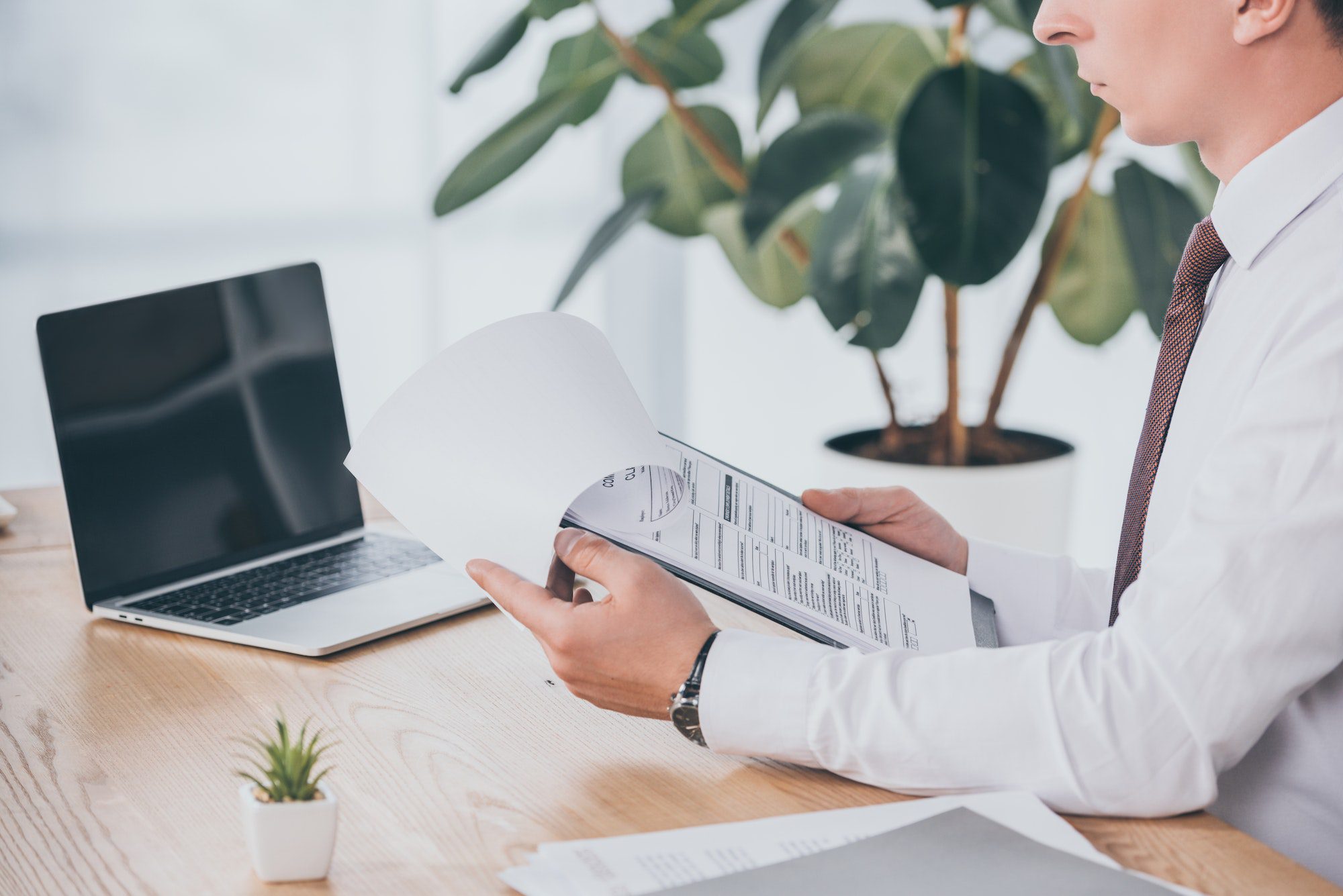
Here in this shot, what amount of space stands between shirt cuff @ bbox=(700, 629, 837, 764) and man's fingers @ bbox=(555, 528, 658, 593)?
71mm

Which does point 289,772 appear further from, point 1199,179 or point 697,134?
point 1199,179

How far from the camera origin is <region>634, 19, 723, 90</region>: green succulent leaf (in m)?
2.26

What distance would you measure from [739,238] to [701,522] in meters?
1.62

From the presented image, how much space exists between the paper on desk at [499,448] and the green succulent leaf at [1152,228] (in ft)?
4.66

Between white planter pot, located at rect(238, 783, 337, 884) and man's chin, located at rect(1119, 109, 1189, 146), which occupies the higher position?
man's chin, located at rect(1119, 109, 1189, 146)

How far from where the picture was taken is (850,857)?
665 millimetres

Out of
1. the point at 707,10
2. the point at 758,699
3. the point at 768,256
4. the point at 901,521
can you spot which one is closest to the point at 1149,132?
the point at 901,521

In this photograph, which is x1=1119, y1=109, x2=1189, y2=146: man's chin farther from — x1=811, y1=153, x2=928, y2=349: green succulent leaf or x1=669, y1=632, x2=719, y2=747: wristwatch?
x1=811, y1=153, x2=928, y2=349: green succulent leaf

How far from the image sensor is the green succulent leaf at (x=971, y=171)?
178 centimetres

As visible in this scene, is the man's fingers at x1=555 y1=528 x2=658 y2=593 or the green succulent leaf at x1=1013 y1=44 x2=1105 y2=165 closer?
the man's fingers at x1=555 y1=528 x2=658 y2=593

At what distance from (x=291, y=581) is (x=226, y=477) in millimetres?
127

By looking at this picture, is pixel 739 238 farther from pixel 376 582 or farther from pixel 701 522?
pixel 701 522

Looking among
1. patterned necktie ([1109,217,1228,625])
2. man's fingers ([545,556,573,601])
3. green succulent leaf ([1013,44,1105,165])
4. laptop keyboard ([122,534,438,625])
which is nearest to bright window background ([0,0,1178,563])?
green succulent leaf ([1013,44,1105,165])

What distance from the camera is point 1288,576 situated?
708 millimetres
